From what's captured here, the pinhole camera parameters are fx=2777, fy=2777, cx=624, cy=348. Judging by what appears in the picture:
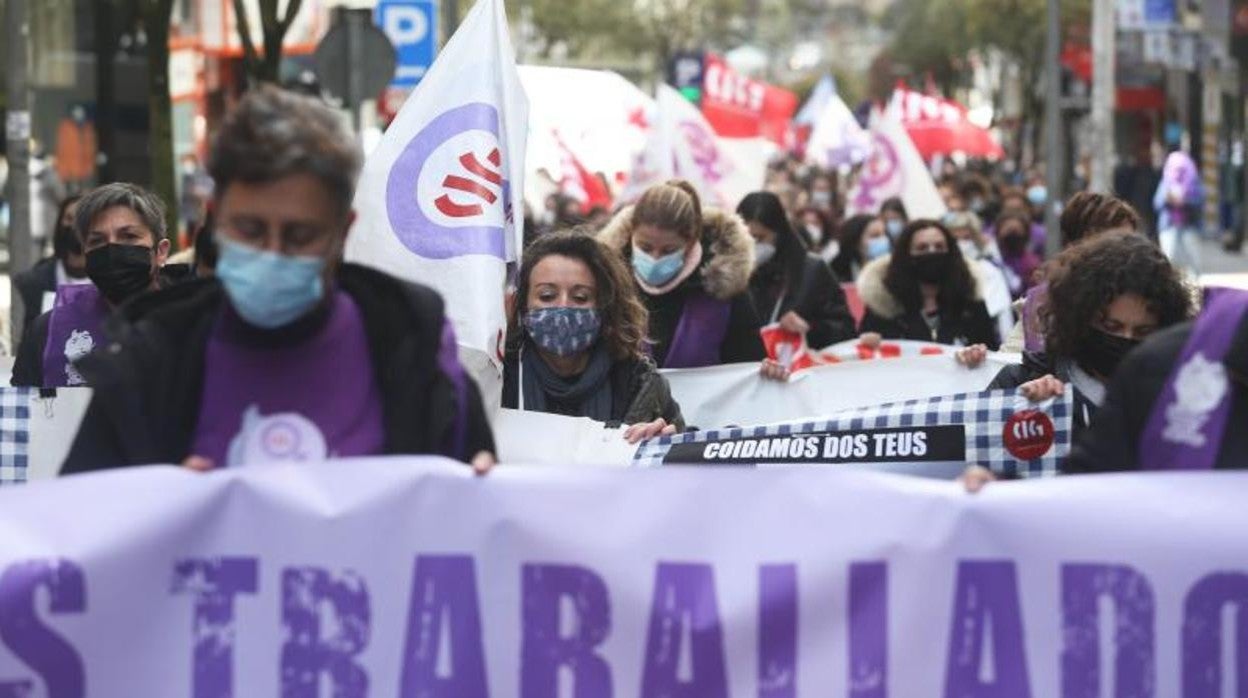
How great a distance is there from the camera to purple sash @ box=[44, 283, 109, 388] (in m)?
7.22

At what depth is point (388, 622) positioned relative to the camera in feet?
14.2

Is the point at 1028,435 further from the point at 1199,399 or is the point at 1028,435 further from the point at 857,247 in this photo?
the point at 857,247

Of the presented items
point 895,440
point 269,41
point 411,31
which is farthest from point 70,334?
point 269,41

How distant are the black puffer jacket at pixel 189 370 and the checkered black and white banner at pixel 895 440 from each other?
252cm

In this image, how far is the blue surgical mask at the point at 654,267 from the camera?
9.16 m

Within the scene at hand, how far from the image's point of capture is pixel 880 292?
11359 mm

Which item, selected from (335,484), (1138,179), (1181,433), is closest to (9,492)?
(335,484)

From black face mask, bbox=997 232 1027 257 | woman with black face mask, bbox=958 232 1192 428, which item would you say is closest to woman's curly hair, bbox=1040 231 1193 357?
woman with black face mask, bbox=958 232 1192 428

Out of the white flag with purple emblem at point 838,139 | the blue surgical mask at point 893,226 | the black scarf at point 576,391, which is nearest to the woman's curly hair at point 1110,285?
the black scarf at point 576,391

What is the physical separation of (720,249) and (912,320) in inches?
78.0

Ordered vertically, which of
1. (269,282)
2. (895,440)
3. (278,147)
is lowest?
(895,440)

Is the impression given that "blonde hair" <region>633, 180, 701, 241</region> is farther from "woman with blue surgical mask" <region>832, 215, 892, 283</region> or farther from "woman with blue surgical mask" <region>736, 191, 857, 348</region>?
"woman with blue surgical mask" <region>832, 215, 892, 283</region>

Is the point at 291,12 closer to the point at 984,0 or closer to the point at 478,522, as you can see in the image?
the point at 478,522

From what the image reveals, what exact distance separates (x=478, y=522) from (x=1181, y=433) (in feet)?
3.63
